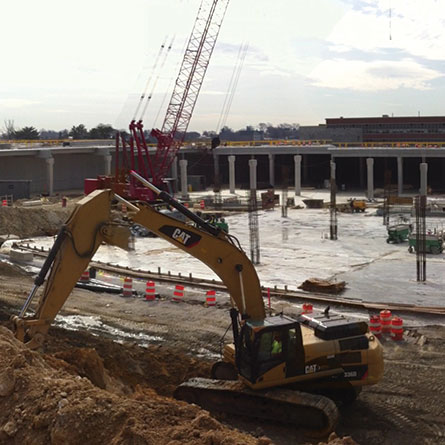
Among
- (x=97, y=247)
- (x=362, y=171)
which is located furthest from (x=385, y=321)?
(x=362, y=171)

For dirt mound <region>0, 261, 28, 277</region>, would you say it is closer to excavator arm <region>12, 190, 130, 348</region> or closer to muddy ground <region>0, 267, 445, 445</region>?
muddy ground <region>0, 267, 445, 445</region>

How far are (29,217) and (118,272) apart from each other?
14.2 m

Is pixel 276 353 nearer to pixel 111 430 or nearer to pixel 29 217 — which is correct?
pixel 111 430

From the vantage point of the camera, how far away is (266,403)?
37.2 feet

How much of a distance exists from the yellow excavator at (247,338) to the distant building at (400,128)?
7434 cm

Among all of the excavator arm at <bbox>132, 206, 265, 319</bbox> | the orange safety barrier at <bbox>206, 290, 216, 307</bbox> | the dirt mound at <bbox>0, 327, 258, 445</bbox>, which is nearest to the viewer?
the dirt mound at <bbox>0, 327, 258, 445</bbox>

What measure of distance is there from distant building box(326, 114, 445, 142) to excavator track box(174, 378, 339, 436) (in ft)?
248

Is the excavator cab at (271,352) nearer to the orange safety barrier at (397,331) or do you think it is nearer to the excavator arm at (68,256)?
the excavator arm at (68,256)

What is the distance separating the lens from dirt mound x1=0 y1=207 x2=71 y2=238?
121ft

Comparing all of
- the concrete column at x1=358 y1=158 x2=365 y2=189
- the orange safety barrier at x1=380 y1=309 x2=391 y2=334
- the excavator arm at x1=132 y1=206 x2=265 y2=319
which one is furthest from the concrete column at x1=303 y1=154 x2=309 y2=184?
the excavator arm at x1=132 y1=206 x2=265 y2=319

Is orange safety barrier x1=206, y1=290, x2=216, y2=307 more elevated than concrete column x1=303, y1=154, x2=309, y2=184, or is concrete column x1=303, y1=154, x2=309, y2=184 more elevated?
concrete column x1=303, y1=154, x2=309, y2=184

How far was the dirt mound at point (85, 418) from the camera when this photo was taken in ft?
28.7

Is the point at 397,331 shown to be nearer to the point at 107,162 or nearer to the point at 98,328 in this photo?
the point at 98,328

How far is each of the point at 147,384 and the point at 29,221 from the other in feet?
85.9
